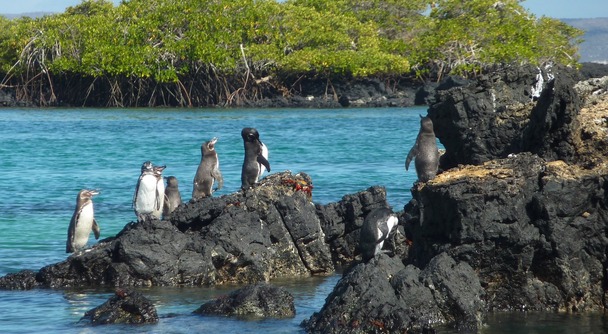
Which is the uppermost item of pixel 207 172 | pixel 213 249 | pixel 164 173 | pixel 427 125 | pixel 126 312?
pixel 427 125

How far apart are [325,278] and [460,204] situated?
2.98m

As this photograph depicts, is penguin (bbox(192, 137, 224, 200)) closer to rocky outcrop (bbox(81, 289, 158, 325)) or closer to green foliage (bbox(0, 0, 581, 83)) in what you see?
rocky outcrop (bbox(81, 289, 158, 325))

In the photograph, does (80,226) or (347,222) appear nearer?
(347,222)

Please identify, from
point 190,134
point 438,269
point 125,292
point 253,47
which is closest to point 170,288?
point 125,292

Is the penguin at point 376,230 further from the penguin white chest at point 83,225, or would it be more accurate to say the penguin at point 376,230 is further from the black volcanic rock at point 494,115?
the penguin white chest at point 83,225

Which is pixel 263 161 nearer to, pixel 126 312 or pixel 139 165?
pixel 126 312

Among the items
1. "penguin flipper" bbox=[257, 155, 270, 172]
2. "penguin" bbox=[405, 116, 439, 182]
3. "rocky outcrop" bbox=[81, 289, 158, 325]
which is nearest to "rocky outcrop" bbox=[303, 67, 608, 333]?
"rocky outcrop" bbox=[81, 289, 158, 325]

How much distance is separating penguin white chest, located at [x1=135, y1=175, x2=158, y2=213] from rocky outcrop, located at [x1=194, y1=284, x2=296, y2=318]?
11.9ft

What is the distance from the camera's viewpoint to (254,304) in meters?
9.59

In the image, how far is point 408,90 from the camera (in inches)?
2299

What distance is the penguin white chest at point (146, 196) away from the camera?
1320cm

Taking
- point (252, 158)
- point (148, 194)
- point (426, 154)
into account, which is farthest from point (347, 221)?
A: point (148, 194)

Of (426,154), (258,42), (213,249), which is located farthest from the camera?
(258,42)

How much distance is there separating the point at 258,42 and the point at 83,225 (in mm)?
42885
